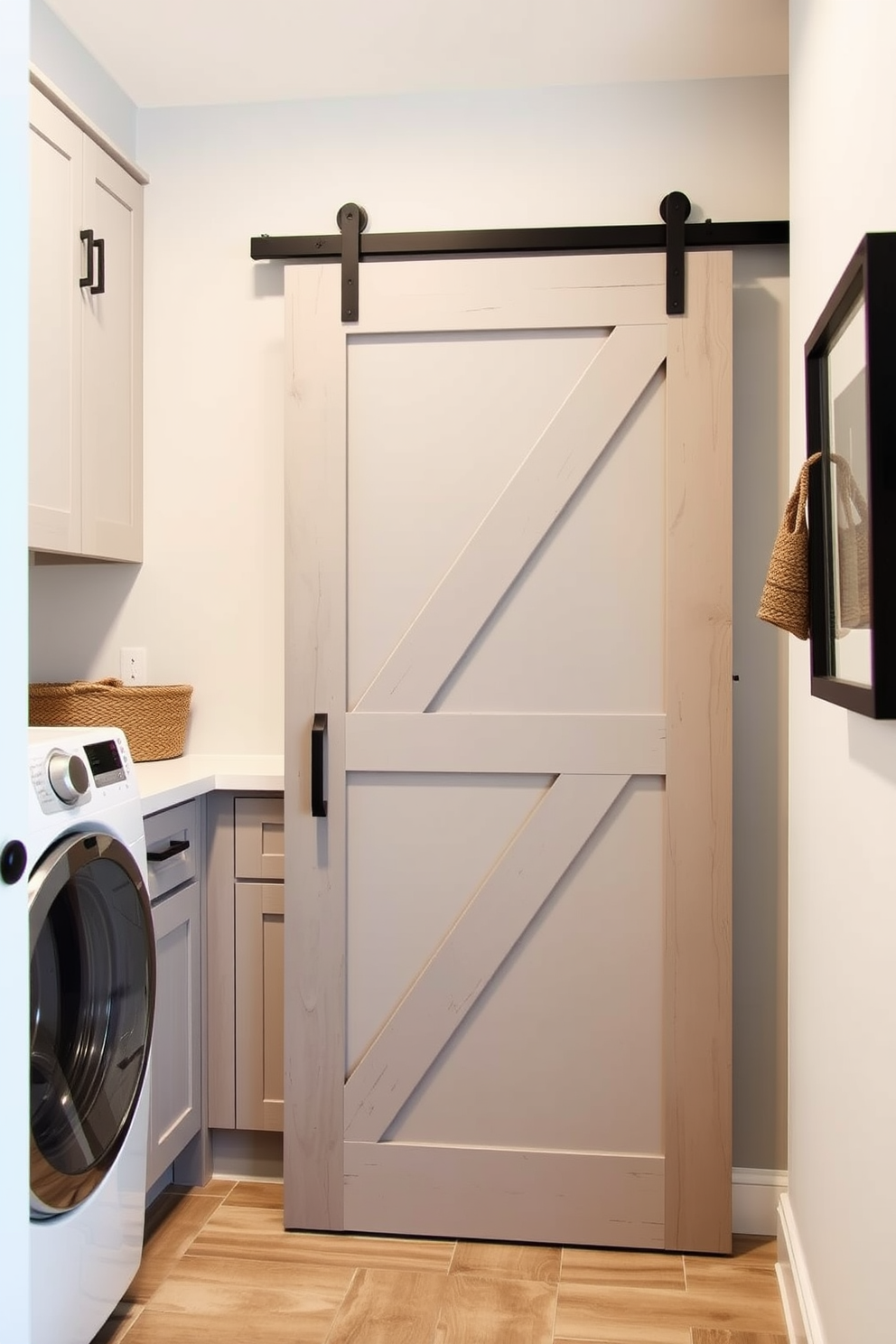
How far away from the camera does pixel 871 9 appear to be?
1.35 metres

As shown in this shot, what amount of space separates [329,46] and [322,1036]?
7.22ft

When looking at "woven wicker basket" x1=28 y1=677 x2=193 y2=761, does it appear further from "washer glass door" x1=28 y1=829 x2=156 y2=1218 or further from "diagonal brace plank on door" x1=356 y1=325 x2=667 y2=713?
"washer glass door" x1=28 y1=829 x2=156 y2=1218

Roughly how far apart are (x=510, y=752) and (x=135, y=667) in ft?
3.39

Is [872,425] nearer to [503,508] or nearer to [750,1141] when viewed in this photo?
[503,508]

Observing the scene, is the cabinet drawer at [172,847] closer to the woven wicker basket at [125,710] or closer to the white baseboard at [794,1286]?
the woven wicker basket at [125,710]

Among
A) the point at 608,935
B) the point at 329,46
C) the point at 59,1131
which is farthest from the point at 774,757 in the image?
the point at 329,46

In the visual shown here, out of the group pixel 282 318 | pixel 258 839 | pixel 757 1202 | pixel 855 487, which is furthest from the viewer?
pixel 282 318

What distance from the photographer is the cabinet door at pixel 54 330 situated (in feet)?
7.12

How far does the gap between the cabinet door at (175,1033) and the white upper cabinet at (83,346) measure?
84cm

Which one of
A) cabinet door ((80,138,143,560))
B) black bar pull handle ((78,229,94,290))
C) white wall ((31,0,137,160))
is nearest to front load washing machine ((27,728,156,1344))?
cabinet door ((80,138,143,560))

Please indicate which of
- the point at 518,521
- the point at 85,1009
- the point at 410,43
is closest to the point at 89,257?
the point at 410,43

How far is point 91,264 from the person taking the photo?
7.77 ft

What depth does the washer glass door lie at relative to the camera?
1585 mm

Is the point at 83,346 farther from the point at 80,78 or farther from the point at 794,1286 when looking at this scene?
the point at 794,1286
